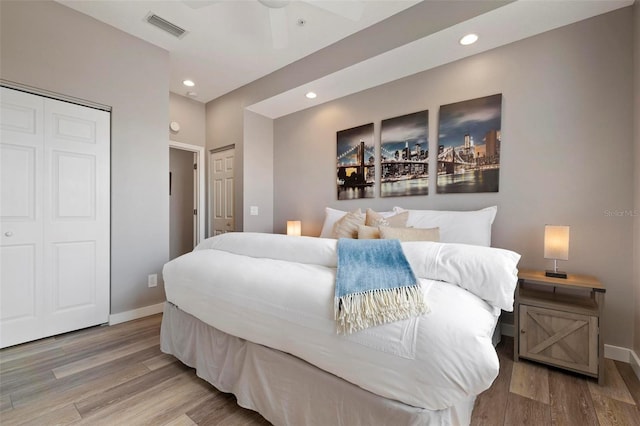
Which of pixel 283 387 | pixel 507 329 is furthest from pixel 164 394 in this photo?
pixel 507 329

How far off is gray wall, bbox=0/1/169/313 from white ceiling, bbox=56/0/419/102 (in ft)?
0.66

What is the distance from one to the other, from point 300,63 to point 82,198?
2.68m

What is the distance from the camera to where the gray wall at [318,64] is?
2.15 meters

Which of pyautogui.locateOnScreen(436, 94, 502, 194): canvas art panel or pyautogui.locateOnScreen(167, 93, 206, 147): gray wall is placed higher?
pyautogui.locateOnScreen(167, 93, 206, 147): gray wall

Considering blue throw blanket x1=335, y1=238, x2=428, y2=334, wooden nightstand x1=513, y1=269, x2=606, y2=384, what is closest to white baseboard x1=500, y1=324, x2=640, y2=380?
wooden nightstand x1=513, y1=269, x2=606, y2=384

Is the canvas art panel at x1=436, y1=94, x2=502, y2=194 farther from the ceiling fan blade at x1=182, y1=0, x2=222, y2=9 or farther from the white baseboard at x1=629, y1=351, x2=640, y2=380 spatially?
the ceiling fan blade at x1=182, y1=0, x2=222, y2=9

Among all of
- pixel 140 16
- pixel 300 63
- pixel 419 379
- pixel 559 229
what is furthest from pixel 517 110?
pixel 140 16

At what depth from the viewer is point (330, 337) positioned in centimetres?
100

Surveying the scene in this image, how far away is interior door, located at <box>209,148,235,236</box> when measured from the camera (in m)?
4.04

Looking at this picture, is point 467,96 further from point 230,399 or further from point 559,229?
point 230,399

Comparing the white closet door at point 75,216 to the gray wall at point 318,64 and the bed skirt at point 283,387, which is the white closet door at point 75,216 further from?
the gray wall at point 318,64

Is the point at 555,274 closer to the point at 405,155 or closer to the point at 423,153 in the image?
the point at 423,153

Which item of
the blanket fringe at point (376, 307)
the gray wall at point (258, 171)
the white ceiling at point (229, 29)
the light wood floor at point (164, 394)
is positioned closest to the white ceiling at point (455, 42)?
the white ceiling at point (229, 29)

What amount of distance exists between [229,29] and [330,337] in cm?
301
